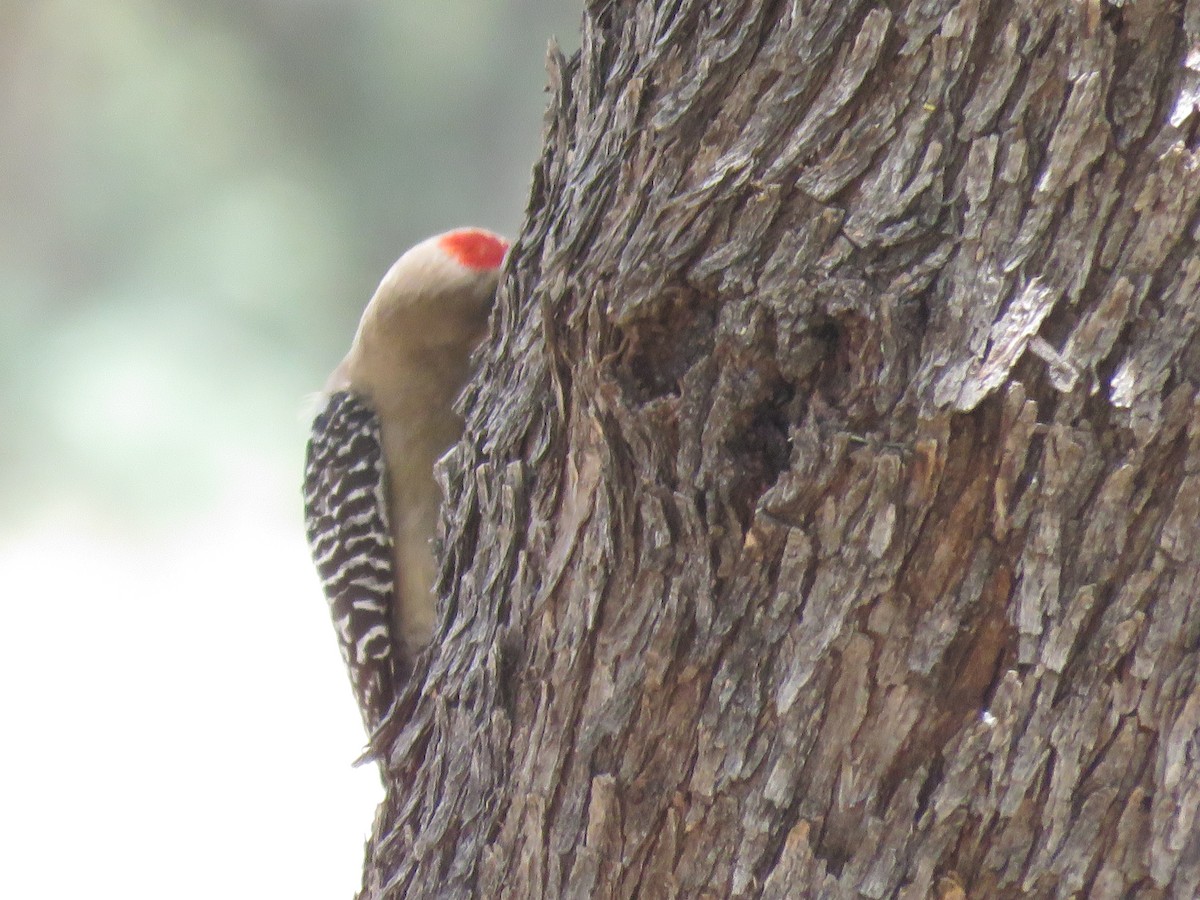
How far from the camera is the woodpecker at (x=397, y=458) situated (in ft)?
10.3

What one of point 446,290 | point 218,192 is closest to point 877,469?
point 446,290

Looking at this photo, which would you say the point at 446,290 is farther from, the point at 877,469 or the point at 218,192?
the point at 218,192

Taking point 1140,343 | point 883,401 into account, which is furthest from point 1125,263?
point 883,401

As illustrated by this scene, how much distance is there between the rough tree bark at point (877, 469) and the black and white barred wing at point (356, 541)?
4.66 ft

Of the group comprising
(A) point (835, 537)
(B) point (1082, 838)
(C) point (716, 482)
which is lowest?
(B) point (1082, 838)

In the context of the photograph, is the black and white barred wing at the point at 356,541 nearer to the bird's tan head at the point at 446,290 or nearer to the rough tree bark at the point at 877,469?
the bird's tan head at the point at 446,290

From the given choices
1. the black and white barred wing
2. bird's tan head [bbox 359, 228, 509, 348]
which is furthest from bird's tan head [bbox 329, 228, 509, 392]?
the black and white barred wing

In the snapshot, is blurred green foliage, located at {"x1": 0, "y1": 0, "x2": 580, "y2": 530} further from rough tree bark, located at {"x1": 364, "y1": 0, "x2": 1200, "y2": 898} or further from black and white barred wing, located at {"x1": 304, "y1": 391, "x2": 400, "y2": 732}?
rough tree bark, located at {"x1": 364, "y1": 0, "x2": 1200, "y2": 898}

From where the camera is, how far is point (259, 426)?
6.01 meters

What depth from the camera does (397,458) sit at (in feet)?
10.5

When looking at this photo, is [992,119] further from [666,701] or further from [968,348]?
[666,701]

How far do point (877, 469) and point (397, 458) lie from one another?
1.90 m

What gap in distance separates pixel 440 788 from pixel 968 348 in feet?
3.29

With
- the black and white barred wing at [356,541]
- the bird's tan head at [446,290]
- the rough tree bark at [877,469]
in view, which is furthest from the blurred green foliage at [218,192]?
the rough tree bark at [877,469]
